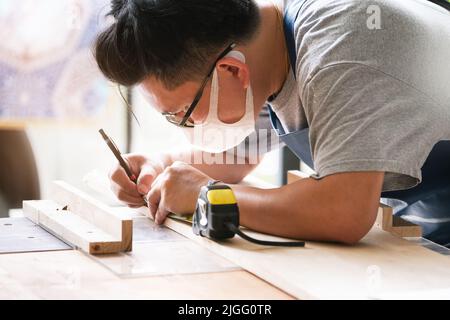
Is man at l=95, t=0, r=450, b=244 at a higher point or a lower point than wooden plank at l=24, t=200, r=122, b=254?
higher

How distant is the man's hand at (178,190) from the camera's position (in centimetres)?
156

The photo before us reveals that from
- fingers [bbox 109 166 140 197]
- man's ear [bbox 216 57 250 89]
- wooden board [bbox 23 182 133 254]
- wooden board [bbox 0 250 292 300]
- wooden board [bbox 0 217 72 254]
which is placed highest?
man's ear [bbox 216 57 250 89]

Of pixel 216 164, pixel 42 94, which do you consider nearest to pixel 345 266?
pixel 216 164

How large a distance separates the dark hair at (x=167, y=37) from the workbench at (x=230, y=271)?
345 mm

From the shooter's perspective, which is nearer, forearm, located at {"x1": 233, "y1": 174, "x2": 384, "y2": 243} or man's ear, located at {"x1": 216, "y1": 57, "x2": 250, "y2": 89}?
forearm, located at {"x1": 233, "y1": 174, "x2": 384, "y2": 243}

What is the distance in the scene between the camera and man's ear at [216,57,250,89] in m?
1.56

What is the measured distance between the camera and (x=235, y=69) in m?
1.59

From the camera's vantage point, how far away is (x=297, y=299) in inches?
43.8

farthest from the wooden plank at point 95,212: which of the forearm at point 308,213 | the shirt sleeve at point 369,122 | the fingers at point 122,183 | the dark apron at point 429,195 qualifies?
the dark apron at point 429,195

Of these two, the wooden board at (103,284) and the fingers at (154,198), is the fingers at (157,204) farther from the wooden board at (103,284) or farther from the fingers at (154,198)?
the wooden board at (103,284)

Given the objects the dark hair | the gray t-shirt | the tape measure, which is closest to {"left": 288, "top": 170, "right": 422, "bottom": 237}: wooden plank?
the gray t-shirt

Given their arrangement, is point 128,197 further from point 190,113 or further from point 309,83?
point 309,83

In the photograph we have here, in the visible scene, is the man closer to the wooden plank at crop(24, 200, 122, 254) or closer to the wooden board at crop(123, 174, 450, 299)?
the wooden board at crop(123, 174, 450, 299)

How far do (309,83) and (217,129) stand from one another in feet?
1.24
